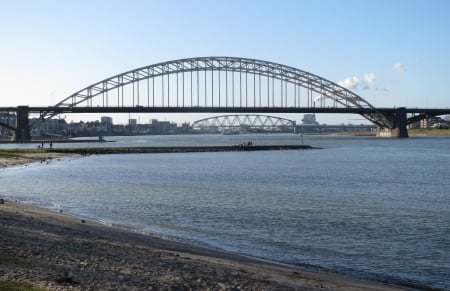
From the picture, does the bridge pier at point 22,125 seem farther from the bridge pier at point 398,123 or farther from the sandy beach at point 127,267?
the sandy beach at point 127,267

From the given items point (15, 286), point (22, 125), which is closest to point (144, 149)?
point (22, 125)

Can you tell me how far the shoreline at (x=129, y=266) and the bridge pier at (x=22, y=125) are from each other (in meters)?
112

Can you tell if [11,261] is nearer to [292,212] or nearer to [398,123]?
[292,212]

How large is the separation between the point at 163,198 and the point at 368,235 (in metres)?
12.6

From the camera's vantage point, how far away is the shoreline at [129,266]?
9305mm

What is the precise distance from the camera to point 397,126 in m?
136

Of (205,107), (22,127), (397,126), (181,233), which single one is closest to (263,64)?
(205,107)

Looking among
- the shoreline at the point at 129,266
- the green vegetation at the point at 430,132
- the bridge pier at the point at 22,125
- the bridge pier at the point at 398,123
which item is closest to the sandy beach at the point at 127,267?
the shoreline at the point at 129,266

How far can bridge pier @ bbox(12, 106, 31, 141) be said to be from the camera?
397 feet

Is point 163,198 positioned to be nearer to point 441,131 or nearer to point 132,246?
point 132,246

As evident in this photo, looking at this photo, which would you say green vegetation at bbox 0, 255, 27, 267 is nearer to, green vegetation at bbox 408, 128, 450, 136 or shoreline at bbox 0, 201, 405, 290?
shoreline at bbox 0, 201, 405, 290

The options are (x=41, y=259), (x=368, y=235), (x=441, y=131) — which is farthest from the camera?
(x=441, y=131)

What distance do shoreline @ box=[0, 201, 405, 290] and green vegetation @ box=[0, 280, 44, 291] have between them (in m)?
0.21

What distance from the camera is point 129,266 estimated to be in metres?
10.9
